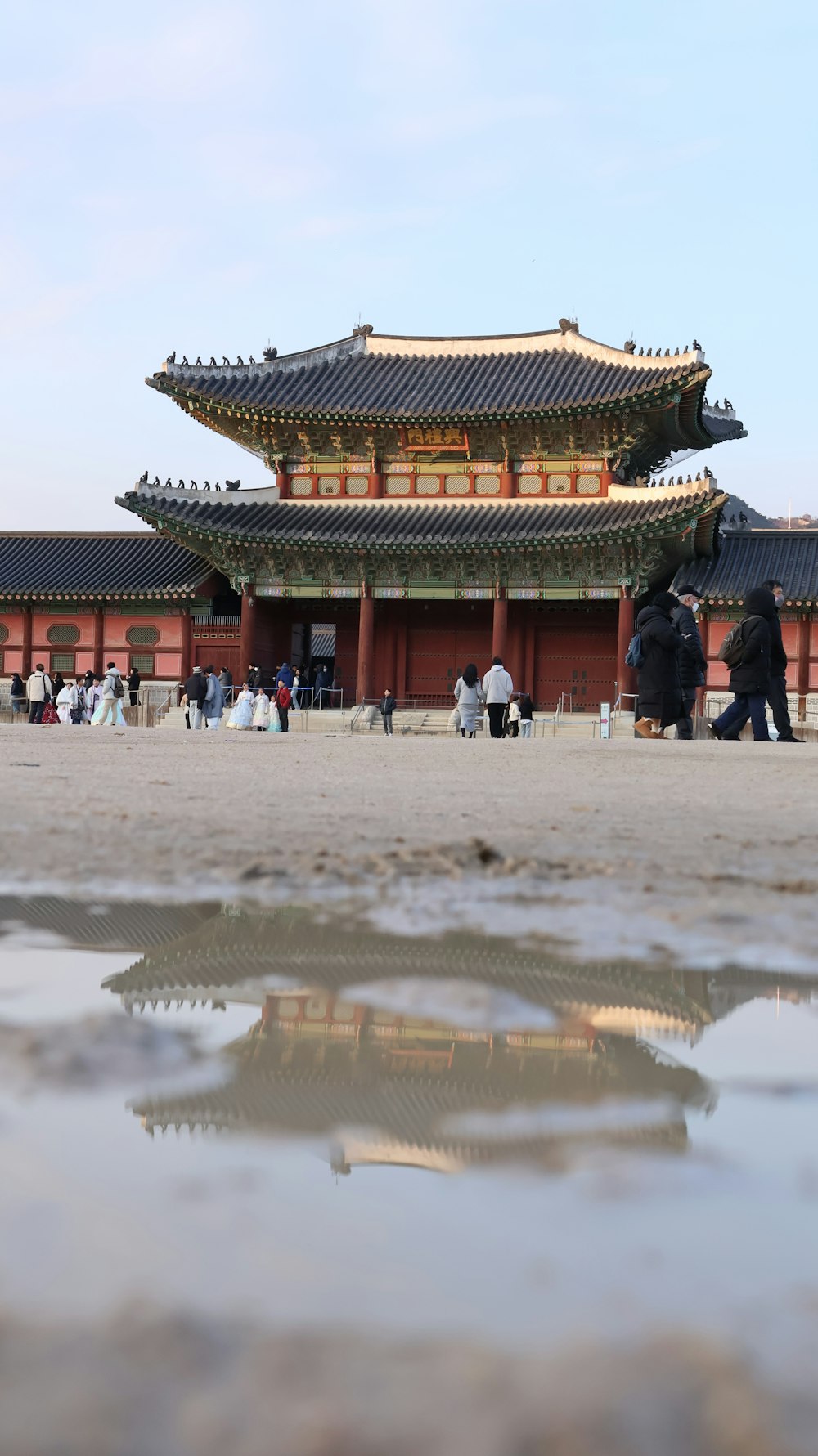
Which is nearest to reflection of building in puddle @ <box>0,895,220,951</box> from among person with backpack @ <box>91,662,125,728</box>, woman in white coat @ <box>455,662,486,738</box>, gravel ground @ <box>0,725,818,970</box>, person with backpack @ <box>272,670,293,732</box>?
gravel ground @ <box>0,725,818,970</box>

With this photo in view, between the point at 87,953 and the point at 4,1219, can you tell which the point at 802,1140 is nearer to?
the point at 4,1219

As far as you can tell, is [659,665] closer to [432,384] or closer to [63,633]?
[432,384]

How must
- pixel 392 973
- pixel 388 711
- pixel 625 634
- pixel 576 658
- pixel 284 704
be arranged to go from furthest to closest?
pixel 576 658 < pixel 388 711 < pixel 625 634 < pixel 284 704 < pixel 392 973

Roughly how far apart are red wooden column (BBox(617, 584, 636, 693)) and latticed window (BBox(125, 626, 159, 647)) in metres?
10.8

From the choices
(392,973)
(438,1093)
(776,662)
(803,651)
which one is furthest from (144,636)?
(438,1093)

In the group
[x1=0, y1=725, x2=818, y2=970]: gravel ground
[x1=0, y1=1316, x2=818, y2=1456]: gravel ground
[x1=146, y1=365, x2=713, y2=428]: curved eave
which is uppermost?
Answer: [x1=146, y1=365, x2=713, y2=428]: curved eave

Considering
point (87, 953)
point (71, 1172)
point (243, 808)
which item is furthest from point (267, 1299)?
point (243, 808)

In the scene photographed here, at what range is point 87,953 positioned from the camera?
2180 millimetres

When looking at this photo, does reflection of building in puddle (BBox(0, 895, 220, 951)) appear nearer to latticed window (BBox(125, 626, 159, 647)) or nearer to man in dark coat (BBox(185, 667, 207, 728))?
man in dark coat (BBox(185, 667, 207, 728))

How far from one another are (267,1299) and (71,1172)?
0.30 meters

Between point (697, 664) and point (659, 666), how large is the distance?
407mm

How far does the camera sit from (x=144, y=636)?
27344 mm

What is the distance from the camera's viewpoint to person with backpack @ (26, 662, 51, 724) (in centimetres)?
2378

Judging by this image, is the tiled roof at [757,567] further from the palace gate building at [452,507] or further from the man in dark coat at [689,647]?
the man in dark coat at [689,647]
